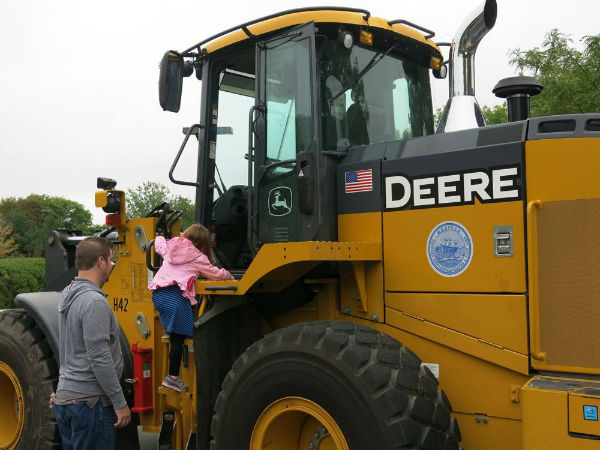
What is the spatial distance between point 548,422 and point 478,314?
2.29 ft

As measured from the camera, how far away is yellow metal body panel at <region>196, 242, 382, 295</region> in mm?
3775

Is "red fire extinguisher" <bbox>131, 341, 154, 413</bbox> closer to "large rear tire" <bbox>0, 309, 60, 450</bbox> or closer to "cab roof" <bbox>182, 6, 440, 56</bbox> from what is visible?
"large rear tire" <bbox>0, 309, 60, 450</bbox>

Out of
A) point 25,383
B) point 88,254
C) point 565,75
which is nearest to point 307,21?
point 88,254

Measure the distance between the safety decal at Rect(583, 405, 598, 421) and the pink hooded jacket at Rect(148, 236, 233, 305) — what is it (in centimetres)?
251

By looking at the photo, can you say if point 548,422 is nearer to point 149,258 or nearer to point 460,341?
point 460,341

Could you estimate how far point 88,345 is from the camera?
3688mm

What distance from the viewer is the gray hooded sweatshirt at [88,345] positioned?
145 inches

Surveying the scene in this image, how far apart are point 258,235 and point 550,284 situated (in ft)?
6.52

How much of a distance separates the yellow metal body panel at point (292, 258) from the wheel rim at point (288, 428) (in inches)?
29.9

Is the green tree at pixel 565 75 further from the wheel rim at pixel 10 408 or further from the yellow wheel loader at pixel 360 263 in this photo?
the wheel rim at pixel 10 408

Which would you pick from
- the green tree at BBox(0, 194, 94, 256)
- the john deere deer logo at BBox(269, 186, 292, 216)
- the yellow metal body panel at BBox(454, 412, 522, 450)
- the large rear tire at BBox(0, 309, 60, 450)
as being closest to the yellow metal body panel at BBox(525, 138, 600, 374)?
the yellow metal body panel at BBox(454, 412, 522, 450)

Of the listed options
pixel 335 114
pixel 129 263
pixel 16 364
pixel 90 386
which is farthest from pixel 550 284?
pixel 16 364

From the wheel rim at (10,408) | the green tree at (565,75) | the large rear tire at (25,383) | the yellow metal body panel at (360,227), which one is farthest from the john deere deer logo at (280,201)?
the green tree at (565,75)

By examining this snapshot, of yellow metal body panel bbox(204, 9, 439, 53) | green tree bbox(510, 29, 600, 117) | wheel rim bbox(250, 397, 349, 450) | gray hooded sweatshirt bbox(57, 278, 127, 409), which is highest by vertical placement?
green tree bbox(510, 29, 600, 117)
